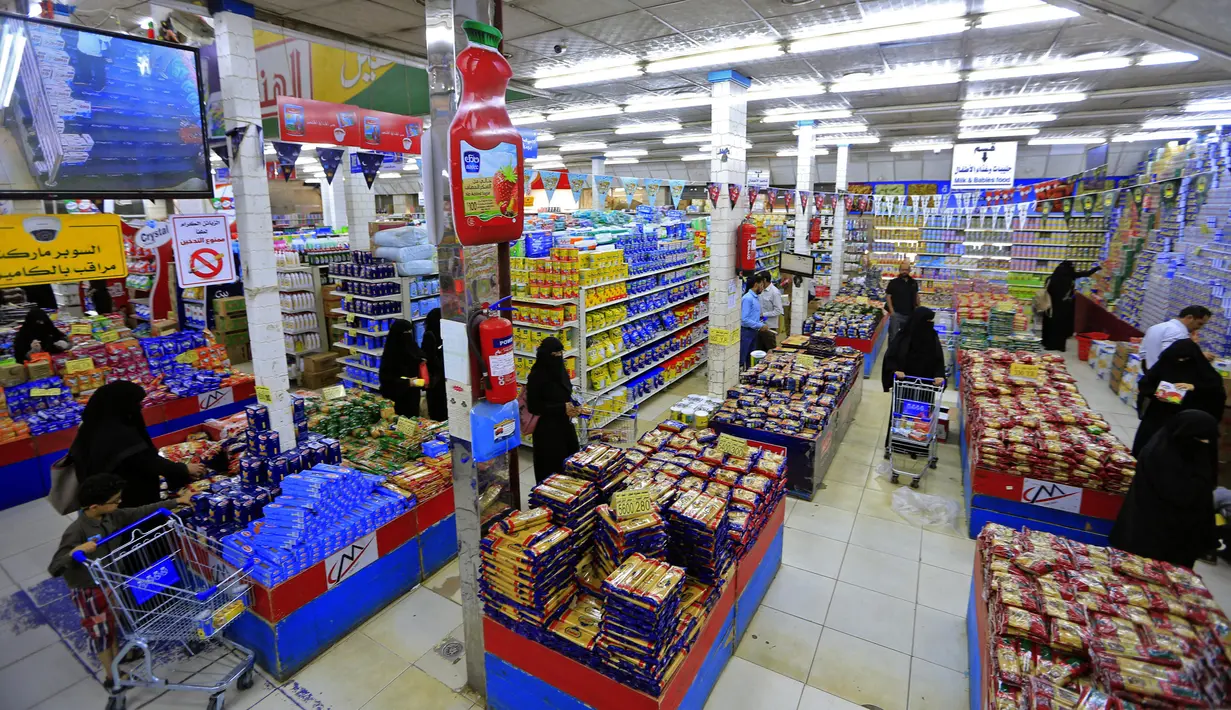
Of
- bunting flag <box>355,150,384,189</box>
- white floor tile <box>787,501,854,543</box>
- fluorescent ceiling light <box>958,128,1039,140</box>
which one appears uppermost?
fluorescent ceiling light <box>958,128,1039,140</box>

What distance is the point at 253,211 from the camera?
5238mm

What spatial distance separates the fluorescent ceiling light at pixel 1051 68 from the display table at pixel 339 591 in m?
9.20

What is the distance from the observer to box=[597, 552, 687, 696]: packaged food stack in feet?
9.20

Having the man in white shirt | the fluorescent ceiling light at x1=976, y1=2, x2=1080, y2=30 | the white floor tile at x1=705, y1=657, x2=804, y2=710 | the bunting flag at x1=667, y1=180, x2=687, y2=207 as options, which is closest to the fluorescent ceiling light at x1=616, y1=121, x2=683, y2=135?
the bunting flag at x1=667, y1=180, x2=687, y2=207

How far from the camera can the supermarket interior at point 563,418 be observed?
3.19m

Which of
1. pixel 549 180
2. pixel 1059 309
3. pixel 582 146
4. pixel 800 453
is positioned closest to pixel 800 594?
pixel 800 453

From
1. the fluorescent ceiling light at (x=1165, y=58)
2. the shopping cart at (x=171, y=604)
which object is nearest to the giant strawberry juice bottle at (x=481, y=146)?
the shopping cart at (x=171, y=604)

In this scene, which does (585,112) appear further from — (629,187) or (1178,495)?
(1178,495)

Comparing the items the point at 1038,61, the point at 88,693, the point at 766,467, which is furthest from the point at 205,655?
the point at 1038,61

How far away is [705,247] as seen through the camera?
1230 cm

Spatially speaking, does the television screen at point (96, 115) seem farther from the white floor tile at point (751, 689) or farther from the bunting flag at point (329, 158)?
the white floor tile at point (751, 689)

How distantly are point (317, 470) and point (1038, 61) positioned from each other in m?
9.77

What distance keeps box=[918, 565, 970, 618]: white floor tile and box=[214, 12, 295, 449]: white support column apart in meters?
5.81

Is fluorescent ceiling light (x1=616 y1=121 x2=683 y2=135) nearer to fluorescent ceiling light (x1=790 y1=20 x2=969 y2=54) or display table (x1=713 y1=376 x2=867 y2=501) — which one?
fluorescent ceiling light (x1=790 y1=20 x2=969 y2=54)
